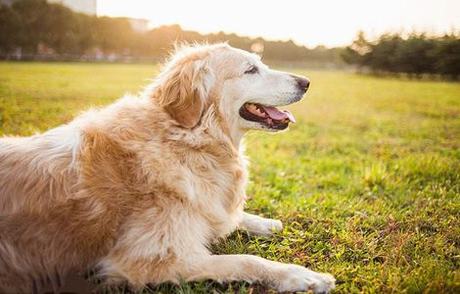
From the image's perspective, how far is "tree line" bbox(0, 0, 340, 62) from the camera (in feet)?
66.4

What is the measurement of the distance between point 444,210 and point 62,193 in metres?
3.79

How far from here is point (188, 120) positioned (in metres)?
3.37

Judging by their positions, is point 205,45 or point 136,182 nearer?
point 136,182

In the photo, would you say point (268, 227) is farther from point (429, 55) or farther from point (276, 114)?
point (429, 55)

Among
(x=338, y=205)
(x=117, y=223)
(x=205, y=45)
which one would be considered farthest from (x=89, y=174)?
(x=338, y=205)

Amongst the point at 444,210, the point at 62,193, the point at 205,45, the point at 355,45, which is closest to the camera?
the point at 62,193

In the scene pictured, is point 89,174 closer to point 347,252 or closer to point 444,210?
point 347,252

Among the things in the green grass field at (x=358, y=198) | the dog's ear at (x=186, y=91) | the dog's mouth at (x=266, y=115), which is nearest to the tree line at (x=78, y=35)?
the green grass field at (x=358, y=198)

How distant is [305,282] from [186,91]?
5.90 feet

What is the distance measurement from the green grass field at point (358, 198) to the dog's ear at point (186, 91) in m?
0.66

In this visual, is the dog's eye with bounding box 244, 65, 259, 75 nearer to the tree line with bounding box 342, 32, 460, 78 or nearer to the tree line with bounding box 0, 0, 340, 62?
the tree line with bounding box 342, 32, 460, 78

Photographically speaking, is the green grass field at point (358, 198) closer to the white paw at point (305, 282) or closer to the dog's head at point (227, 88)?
the white paw at point (305, 282)

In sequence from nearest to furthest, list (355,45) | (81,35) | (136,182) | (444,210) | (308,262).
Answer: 1. (136,182)
2. (308,262)
3. (444,210)
4. (81,35)
5. (355,45)

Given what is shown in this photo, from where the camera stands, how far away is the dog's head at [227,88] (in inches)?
136
